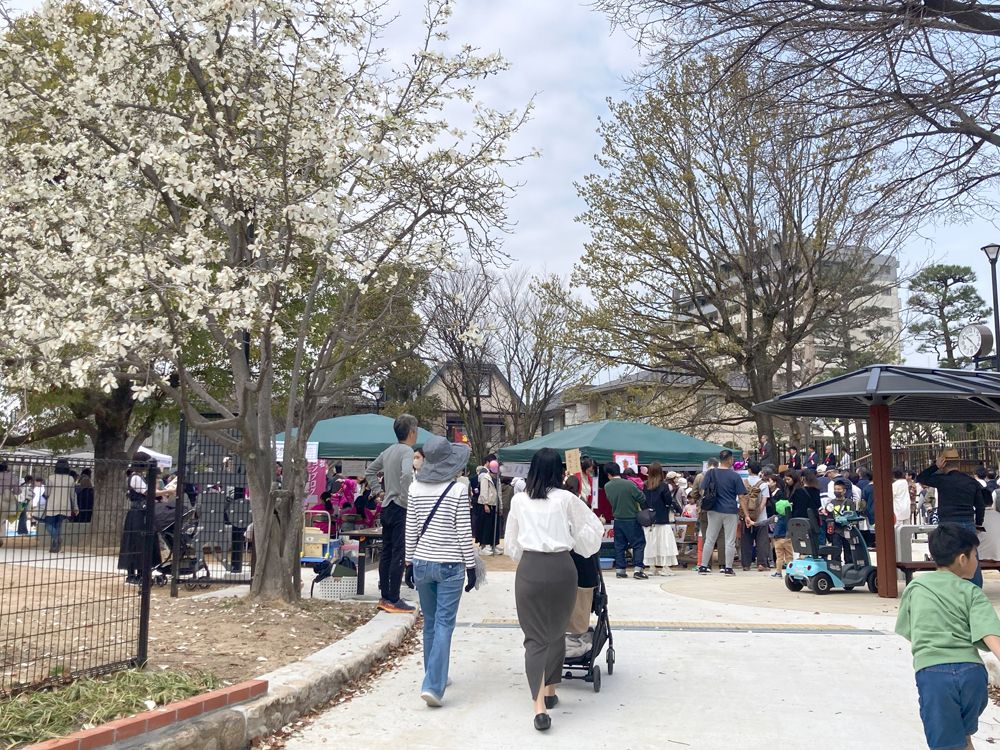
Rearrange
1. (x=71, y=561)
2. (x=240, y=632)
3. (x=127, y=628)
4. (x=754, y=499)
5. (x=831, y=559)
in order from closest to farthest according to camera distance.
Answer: (x=71, y=561) → (x=127, y=628) → (x=240, y=632) → (x=831, y=559) → (x=754, y=499)

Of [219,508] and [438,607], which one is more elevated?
[219,508]

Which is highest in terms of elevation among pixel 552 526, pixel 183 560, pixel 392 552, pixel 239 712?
pixel 552 526

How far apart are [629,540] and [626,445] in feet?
9.96

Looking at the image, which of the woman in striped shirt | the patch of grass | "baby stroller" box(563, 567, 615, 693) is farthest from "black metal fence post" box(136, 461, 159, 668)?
"baby stroller" box(563, 567, 615, 693)

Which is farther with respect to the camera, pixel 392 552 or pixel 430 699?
pixel 392 552

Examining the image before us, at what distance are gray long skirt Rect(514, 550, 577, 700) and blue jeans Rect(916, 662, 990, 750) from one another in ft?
7.77

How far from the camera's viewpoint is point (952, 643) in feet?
13.3

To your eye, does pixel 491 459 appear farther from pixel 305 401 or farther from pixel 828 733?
pixel 828 733

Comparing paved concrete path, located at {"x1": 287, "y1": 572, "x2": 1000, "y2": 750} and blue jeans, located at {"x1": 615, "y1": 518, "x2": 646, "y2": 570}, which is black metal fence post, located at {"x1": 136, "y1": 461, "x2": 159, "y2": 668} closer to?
paved concrete path, located at {"x1": 287, "y1": 572, "x2": 1000, "y2": 750}

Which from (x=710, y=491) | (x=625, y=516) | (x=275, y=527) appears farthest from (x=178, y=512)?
(x=710, y=491)

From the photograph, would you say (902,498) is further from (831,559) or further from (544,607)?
(544,607)

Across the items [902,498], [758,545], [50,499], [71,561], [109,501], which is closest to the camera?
[50,499]

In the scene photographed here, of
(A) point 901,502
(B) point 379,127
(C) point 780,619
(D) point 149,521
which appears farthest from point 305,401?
(A) point 901,502

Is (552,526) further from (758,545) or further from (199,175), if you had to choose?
(758,545)
